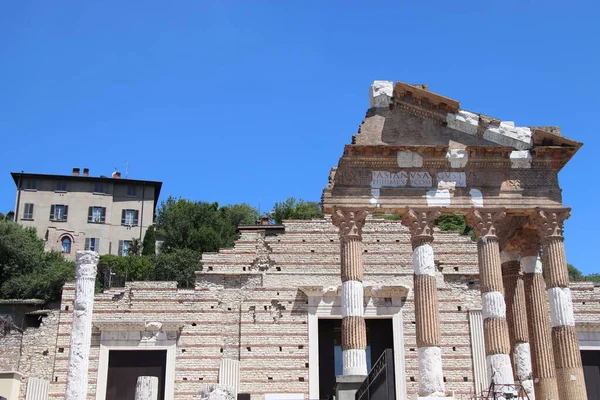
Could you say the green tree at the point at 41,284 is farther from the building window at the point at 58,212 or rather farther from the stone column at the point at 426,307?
the stone column at the point at 426,307

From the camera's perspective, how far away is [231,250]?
2441 centimetres

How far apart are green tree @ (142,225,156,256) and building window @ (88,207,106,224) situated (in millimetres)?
4346

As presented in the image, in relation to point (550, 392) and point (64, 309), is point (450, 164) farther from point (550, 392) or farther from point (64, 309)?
point (64, 309)

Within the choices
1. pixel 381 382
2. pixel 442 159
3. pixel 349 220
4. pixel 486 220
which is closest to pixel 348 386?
pixel 381 382

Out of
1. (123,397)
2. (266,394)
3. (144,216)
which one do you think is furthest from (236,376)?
(144,216)

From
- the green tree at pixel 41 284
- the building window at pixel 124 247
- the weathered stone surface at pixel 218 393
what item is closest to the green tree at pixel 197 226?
the building window at pixel 124 247

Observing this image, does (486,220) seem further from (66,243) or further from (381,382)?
(66,243)

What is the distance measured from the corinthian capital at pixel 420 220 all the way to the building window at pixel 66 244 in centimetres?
3484

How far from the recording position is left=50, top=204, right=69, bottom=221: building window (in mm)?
49250

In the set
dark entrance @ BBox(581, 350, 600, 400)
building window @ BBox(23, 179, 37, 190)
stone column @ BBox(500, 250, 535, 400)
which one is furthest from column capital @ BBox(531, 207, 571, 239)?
building window @ BBox(23, 179, 37, 190)

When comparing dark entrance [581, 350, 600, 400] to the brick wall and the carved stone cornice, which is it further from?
the carved stone cornice

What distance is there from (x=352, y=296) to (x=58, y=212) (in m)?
36.3

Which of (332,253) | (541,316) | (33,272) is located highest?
(33,272)

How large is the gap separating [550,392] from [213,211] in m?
32.7
